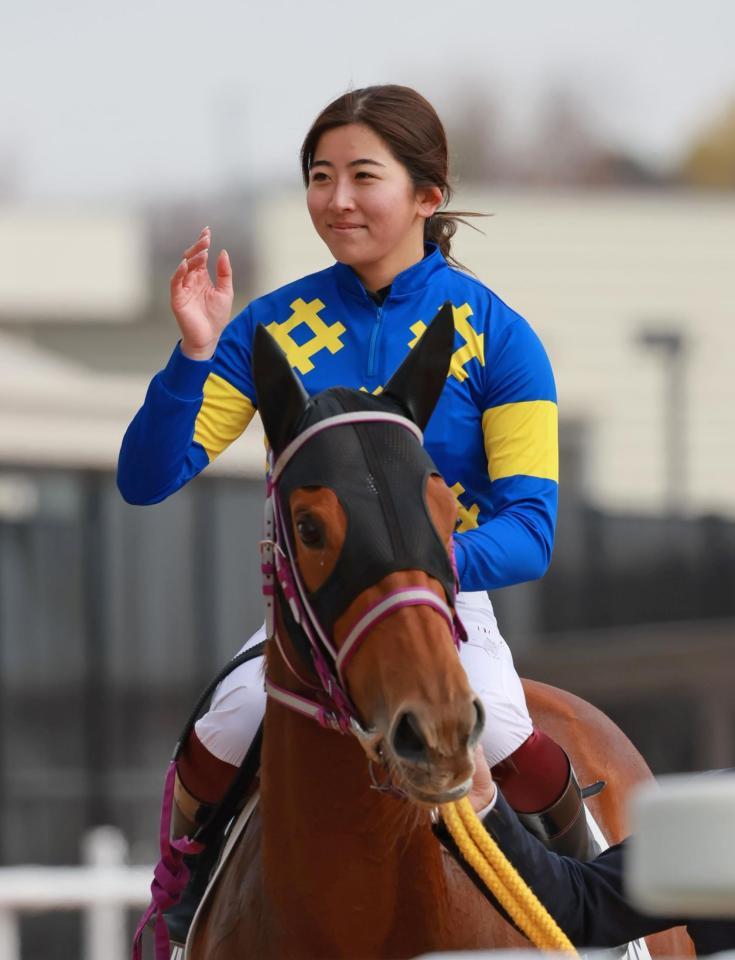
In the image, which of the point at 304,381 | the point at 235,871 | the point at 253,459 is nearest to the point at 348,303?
the point at 304,381

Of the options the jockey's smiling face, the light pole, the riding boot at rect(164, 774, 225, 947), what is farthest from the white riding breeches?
the light pole

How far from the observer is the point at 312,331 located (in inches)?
138

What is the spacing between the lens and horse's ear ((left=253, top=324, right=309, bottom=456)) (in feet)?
10.1

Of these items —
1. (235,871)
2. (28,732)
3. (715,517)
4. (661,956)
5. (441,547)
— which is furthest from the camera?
(715,517)

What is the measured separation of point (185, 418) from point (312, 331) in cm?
33

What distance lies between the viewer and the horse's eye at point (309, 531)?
2.96m

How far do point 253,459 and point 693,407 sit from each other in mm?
12613

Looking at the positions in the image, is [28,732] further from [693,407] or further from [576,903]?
[693,407]

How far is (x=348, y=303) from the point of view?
353 cm

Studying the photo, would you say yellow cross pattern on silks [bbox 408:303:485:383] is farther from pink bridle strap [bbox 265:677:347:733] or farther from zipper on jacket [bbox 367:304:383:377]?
pink bridle strap [bbox 265:677:347:733]

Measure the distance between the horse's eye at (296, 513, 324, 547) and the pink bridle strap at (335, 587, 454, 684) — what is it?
176 millimetres

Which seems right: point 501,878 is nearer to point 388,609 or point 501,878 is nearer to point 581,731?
point 388,609

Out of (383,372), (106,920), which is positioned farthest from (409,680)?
(106,920)

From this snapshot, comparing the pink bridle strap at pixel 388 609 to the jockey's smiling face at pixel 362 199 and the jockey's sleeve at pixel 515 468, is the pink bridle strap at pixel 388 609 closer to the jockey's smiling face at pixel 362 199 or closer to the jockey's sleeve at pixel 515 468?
the jockey's sleeve at pixel 515 468
